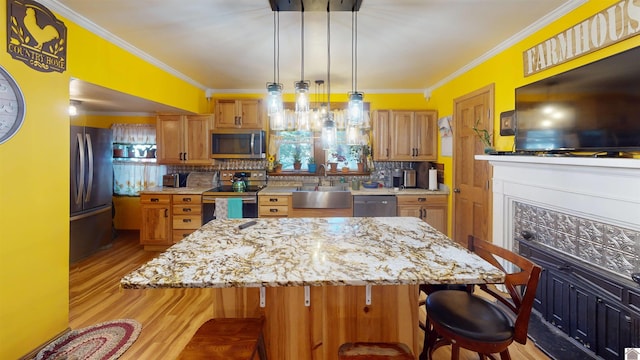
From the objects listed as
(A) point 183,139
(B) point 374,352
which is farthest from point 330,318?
(A) point 183,139

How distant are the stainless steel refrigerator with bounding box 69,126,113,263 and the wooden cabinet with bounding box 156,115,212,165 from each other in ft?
2.46

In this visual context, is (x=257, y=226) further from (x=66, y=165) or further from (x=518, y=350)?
(x=518, y=350)

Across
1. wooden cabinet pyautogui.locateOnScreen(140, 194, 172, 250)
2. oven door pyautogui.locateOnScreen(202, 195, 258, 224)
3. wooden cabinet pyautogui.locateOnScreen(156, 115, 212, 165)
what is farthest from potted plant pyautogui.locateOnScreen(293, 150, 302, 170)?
wooden cabinet pyautogui.locateOnScreen(140, 194, 172, 250)

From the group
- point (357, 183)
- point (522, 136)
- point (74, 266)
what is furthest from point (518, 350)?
point (74, 266)

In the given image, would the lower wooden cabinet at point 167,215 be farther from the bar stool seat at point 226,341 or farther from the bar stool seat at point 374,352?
the bar stool seat at point 374,352

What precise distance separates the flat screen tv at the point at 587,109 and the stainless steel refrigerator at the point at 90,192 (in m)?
5.00

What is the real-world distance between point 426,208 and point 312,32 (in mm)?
2869

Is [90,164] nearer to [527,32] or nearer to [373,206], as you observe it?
[373,206]

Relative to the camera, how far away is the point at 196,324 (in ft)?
8.04

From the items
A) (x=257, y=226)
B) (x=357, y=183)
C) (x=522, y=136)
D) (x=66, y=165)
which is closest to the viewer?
(x=257, y=226)

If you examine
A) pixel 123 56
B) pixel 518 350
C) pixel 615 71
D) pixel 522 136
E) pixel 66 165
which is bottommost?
pixel 518 350

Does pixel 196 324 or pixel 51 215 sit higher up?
pixel 51 215

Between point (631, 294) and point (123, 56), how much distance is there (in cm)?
434

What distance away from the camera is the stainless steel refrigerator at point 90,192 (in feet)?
12.3
